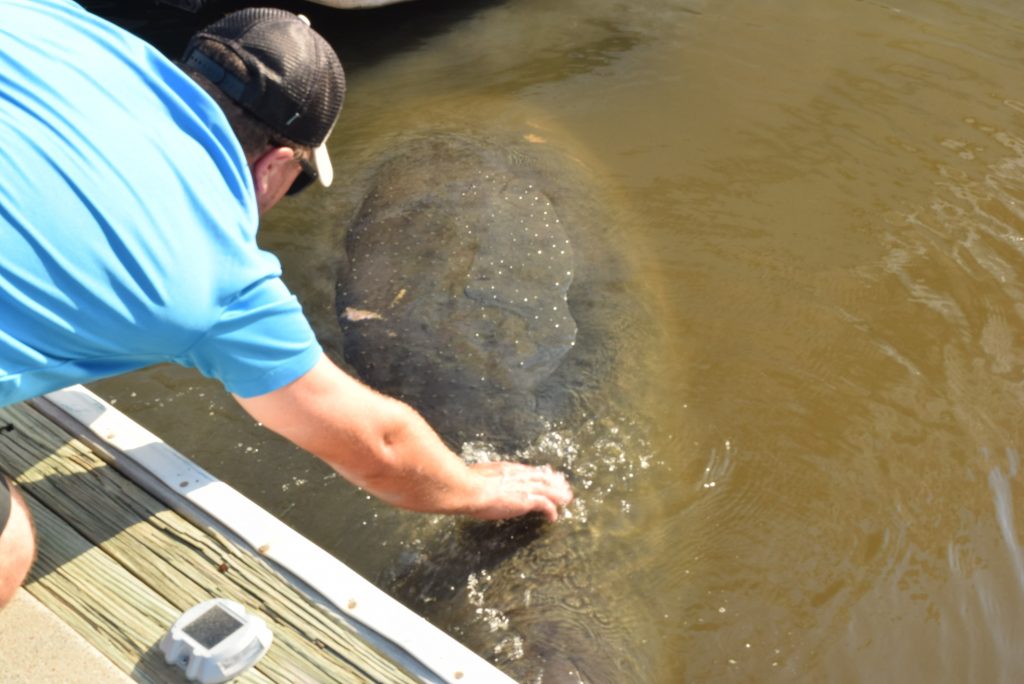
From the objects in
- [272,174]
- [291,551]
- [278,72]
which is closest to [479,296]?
[291,551]

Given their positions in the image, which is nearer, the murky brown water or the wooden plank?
the wooden plank

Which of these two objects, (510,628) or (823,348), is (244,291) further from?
(823,348)

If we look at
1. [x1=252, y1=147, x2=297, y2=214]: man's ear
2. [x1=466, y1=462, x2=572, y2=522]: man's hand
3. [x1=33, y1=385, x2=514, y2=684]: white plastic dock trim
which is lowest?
[x1=466, y1=462, x2=572, y2=522]: man's hand

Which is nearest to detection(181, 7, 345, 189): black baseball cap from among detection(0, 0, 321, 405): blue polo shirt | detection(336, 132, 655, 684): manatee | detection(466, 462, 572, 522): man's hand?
detection(0, 0, 321, 405): blue polo shirt

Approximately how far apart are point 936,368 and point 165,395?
3.16 m

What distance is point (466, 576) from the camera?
10.2 feet

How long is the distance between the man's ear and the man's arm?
403 millimetres

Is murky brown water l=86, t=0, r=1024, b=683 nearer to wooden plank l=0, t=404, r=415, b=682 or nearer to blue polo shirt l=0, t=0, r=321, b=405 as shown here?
wooden plank l=0, t=404, r=415, b=682

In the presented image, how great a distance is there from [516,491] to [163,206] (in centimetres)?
151

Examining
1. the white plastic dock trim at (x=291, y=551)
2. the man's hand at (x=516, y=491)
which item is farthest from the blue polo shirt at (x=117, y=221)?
the man's hand at (x=516, y=491)

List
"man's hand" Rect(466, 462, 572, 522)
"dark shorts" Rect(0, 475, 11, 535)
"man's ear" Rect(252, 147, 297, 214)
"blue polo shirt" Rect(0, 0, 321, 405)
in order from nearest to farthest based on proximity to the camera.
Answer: "blue polo shirt" Rect(0, 0, 321, 405)
"man's ear" Rect(252, 147, 297, 214)
"dark shorts" Rect(0, 475, 11, 535)
"man's hand" Rect(466, 462, 572, 522)

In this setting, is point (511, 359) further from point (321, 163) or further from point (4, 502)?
point (4, 502)

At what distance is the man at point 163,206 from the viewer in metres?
1.73

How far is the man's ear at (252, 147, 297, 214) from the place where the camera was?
7.02 ft
